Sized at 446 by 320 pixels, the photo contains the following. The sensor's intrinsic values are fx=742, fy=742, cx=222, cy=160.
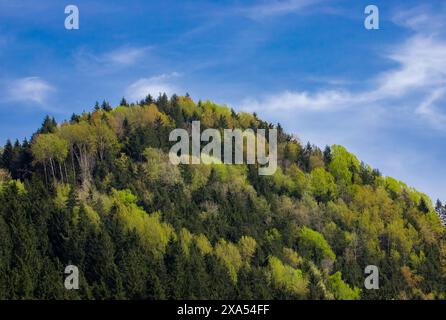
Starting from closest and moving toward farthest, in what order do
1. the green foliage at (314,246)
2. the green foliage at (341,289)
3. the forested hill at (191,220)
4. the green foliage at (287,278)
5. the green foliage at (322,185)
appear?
the forested hill at (191,220) → the green foliage at (287,278) → the green foliage at (341,289) → the green foliage at (314,246) → the green foliage at (322,185)

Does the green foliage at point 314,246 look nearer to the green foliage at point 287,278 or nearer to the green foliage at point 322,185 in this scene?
the green foliage at point 287,278

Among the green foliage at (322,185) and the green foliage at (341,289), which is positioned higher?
the green foliage at (322,185)

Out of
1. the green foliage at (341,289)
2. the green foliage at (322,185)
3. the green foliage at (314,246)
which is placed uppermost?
the green foliage at (322,185)

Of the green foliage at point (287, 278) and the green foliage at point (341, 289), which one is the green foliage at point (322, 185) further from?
the green foliage at point (287, 278)

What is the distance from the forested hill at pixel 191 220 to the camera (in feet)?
295

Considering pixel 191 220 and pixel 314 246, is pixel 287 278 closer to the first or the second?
pixel 191 220

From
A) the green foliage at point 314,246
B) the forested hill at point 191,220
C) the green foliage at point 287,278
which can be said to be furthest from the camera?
the green foliage at point 314,246

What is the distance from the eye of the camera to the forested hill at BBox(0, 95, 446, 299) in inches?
3543

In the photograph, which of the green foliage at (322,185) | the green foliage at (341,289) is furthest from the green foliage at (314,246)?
the green foliage at (322,185)

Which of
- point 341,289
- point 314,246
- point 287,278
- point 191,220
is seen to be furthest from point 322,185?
point 287,278

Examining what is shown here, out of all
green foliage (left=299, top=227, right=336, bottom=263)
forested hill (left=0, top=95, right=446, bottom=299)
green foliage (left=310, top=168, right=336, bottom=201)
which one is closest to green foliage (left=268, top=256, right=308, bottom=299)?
forested hill (left=0, top=95, right=446, bottom=299)

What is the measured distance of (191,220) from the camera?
119m

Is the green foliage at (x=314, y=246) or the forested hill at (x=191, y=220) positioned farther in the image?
the green foliage at (x=314, y=246)

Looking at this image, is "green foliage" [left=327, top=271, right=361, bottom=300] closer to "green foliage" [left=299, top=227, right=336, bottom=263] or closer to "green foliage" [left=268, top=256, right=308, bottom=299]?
"green foliage" [left=268, top=256, right=308, bottom=299]
